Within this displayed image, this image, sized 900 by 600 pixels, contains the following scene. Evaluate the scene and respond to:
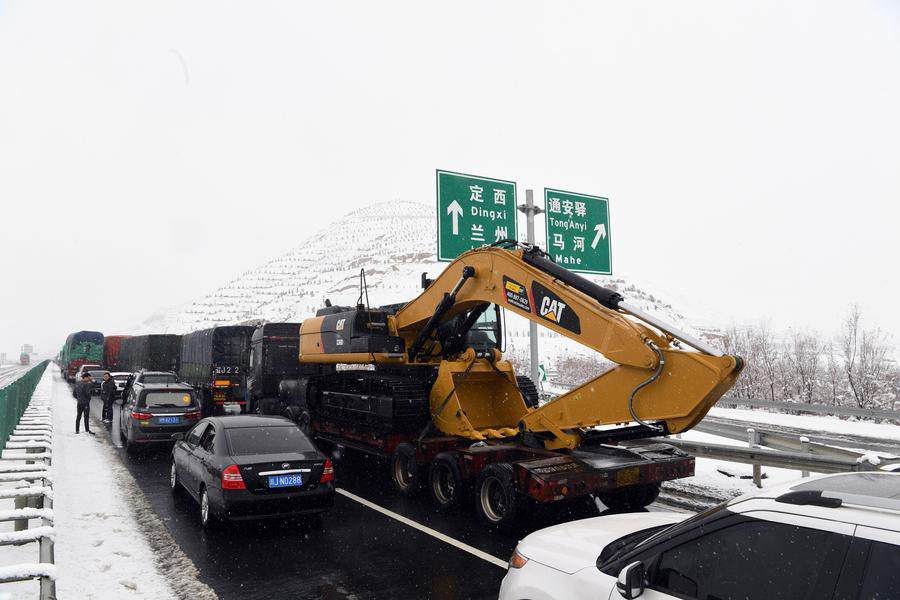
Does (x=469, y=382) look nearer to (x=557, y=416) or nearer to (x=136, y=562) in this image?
(x=557, y=416)

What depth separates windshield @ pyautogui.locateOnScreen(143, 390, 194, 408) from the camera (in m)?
14.0

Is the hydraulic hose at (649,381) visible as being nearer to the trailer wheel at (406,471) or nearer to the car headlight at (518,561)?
the car headlight at (518,561)

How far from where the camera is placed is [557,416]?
7918 mm

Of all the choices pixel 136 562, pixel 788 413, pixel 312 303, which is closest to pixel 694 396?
pixel 136 562

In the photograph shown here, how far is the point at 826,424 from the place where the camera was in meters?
20.9

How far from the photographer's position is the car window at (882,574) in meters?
2.29

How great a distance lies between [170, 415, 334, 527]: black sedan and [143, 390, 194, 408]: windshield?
235 inches

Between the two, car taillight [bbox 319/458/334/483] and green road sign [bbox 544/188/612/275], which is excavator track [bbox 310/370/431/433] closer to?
car taillight [bbox 319/458/334/483]

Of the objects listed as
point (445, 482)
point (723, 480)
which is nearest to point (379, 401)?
point (445, 482)

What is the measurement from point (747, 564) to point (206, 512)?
7234 millimetres

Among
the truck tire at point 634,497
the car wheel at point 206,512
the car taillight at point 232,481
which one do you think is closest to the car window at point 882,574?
the truck tire at point 634,497

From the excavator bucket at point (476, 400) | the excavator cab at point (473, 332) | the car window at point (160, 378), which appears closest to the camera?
the excavator bucket at point (476, 400)

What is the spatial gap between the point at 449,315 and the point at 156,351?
30315 millimetres

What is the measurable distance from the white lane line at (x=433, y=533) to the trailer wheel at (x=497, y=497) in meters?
0.61
